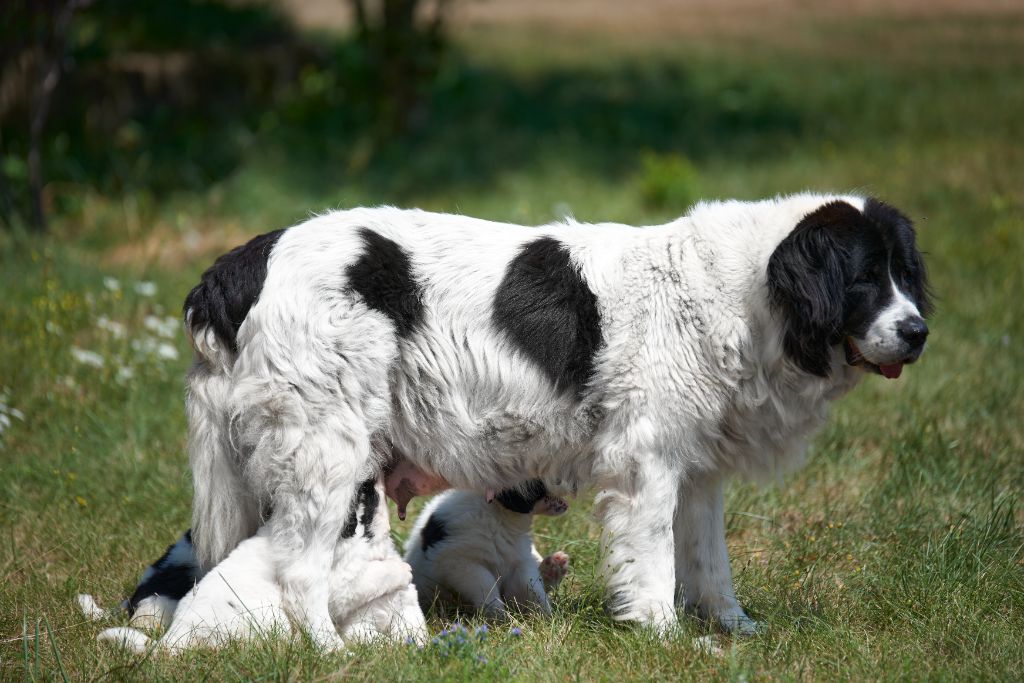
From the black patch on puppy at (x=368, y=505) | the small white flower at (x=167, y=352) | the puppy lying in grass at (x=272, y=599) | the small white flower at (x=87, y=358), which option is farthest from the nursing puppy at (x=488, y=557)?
the small white flower at (x=87, y=358)

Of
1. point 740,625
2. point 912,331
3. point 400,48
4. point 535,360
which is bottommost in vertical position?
point 740,625

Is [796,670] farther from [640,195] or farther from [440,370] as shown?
[640,195]

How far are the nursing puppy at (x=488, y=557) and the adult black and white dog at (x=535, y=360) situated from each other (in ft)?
1.66

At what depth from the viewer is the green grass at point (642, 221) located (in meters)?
3.90

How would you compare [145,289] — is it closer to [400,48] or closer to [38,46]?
[38,46]

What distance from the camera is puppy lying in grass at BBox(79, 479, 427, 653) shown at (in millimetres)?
3742

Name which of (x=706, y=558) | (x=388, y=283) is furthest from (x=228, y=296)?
(x=706, y=558)

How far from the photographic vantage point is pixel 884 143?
12.0 meters

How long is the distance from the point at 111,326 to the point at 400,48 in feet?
19.8

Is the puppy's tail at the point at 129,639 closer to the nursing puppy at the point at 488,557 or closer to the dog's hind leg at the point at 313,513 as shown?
the dog's hind leg at the point at 313,513

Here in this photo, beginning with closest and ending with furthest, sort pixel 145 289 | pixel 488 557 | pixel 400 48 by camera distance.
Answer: pixel 488 557 → pixel 145 289 → pixel 400 48

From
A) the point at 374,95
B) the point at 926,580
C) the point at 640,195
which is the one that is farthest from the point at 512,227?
the point at 374,95

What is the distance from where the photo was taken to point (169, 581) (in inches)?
168

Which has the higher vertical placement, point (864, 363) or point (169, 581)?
point (864, 363)
